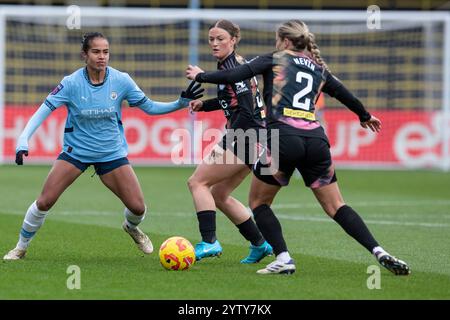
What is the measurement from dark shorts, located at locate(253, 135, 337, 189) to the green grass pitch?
796 mm

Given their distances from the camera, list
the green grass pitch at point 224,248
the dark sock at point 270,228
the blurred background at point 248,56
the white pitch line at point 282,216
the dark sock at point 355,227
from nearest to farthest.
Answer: the green grass pitch at point 224,248
the dark sock at point 355,227
the dark sock at point 270,228
the white pitch line at point 282,216
the blurred background at point 248,56

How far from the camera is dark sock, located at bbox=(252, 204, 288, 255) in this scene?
8.29 m

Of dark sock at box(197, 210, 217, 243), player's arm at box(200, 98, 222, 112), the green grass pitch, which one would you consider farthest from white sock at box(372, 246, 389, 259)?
player's arm at box(200, 98, 222, 112)

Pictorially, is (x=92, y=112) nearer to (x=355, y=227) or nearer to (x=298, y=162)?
(x=298, y=162)

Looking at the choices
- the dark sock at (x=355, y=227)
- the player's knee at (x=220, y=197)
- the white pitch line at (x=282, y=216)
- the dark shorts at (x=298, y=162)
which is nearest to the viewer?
the dark shorts at (x=298, y=162)

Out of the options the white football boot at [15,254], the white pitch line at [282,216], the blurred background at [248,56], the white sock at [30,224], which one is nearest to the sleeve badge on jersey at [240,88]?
the white sock at [30,224]

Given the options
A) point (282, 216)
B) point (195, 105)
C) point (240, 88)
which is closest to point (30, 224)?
point (195, 105)

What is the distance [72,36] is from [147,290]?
21301 mm

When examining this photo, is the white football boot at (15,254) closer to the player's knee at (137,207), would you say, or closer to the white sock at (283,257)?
the player's knee at (137,207)

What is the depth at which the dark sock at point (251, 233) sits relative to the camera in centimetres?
928

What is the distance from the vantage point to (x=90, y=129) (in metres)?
9.15

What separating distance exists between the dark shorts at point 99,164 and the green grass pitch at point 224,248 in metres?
0.83
